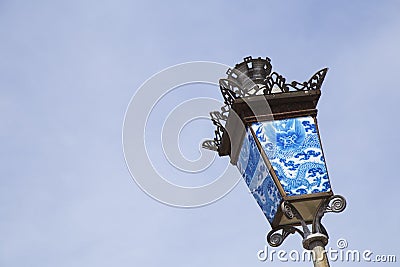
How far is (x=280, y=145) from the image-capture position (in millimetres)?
6812

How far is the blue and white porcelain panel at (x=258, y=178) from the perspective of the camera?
22.1 feet

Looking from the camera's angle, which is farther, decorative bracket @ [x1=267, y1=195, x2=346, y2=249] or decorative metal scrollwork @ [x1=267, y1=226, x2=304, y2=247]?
decorative metal scrollwork @ [x1=267, y1=226, x2=304, y2=247]

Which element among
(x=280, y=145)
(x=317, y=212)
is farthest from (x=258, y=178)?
(x=317, y=212)

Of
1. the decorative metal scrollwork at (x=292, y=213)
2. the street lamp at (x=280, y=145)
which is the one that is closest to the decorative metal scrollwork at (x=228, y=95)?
the street lamp at (x=280, y=145)

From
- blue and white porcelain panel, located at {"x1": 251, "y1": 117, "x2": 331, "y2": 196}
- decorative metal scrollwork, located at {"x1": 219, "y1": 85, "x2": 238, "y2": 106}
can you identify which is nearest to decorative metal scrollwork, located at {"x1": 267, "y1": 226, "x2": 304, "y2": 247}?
blue and white porcelain panel, located at {"x1": 251, "y1": 117, "x2": 331, "y2": 196}

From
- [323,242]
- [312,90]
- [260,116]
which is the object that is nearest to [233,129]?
[260,116]

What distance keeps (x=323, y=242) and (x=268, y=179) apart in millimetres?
785

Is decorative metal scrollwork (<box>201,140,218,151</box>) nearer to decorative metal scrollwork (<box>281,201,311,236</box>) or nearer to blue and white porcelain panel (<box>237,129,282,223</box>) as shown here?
blue and white porcelain panel (<box>237,129,282,223</box>)

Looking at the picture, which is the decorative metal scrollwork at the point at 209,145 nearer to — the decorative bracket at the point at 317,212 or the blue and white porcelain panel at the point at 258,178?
the blue and white porcelain panel at the point at 258,178

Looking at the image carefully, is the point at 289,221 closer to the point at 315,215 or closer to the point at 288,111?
the point at 315,215

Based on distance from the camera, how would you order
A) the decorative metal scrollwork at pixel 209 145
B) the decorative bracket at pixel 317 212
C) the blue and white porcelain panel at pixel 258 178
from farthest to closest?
the decorative metal scrollwork at pixel 209 145, the blue and white porcelain panel at pixel 258 178, the decorative bracket at pixel 317 212

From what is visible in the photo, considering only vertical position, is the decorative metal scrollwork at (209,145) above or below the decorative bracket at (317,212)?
above

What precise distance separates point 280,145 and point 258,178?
41cm

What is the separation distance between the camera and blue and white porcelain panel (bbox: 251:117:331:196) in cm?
660
